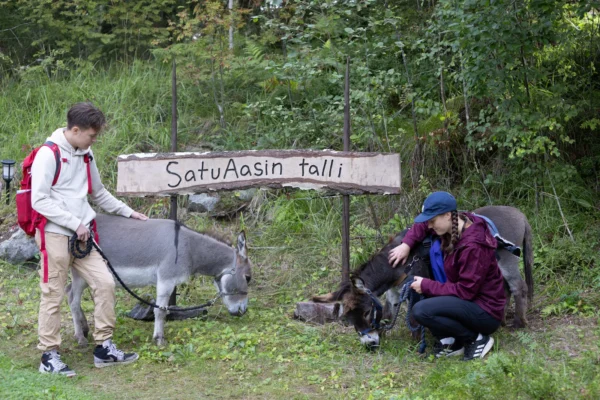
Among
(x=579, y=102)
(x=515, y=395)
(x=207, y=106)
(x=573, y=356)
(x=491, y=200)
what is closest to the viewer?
(x=515, y=395)

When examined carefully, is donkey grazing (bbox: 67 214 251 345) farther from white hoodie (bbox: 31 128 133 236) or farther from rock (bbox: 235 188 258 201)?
rock (bbox: 235 188 258 201)

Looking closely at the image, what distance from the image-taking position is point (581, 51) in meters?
9.03

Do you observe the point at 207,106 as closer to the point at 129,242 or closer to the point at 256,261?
the point at 256,261

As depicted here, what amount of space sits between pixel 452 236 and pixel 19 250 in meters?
5.78

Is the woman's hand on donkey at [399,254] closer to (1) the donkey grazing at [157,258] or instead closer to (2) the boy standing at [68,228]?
(1) the donkey grazing at [157,258]

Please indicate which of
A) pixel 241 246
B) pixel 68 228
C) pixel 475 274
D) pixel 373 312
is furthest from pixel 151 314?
pixel 475 274

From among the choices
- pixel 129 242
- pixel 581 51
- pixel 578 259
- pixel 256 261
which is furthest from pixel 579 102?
pixel 129 242

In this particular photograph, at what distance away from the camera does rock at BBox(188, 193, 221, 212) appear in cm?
970

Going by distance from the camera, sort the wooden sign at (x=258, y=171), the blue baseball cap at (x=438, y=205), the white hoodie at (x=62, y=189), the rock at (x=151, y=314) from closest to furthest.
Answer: the white hoodie at (x=62, y=189)
the blue baseball cap at (x=438, y=205)
the wooden sign at (x=258, y=171)
the rock at (x=151, y=314)

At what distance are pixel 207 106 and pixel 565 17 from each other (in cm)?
552

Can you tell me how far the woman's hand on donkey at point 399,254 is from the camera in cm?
612

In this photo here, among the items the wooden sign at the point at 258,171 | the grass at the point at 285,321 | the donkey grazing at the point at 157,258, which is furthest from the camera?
the wooden sign at the point at 258,171

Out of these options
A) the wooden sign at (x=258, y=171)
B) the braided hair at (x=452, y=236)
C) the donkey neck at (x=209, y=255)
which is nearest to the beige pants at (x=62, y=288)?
the donkey neck at (x=209, y=255)

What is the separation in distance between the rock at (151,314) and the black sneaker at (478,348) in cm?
283
